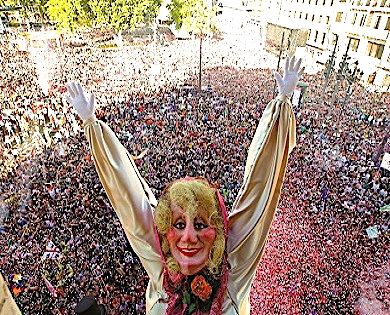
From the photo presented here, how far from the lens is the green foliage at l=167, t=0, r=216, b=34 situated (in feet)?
80.6

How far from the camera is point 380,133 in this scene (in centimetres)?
1326

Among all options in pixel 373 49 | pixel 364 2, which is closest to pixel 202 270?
pixel 373 49

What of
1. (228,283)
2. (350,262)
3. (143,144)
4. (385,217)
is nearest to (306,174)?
(385,217)

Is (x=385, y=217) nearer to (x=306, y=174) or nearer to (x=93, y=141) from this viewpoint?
(x=306, y=174)

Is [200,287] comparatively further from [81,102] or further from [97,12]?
[97,12]

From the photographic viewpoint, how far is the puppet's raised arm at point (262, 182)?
87.2 inches

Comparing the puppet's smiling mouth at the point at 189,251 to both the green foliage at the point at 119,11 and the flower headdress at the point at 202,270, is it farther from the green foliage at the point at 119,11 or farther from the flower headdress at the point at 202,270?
the green foliage at the point at 119,11

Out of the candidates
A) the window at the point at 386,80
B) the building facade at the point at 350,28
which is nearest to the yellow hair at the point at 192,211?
the building facade at the point at 350,28

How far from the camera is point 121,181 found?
2.17 metres

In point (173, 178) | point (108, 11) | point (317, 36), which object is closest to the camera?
point (173, 178)

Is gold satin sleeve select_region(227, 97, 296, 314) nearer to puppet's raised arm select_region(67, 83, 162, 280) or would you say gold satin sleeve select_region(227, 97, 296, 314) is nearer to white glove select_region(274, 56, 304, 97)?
white glove select_region(274, 56, 304, 97)

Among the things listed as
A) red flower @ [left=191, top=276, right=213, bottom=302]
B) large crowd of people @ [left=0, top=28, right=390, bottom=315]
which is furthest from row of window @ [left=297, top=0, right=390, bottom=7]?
red flower @ [left=191, top=276, right=213, bottom=302]

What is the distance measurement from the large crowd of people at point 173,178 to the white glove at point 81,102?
2.78 feet

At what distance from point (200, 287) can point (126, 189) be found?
73 centimetres
